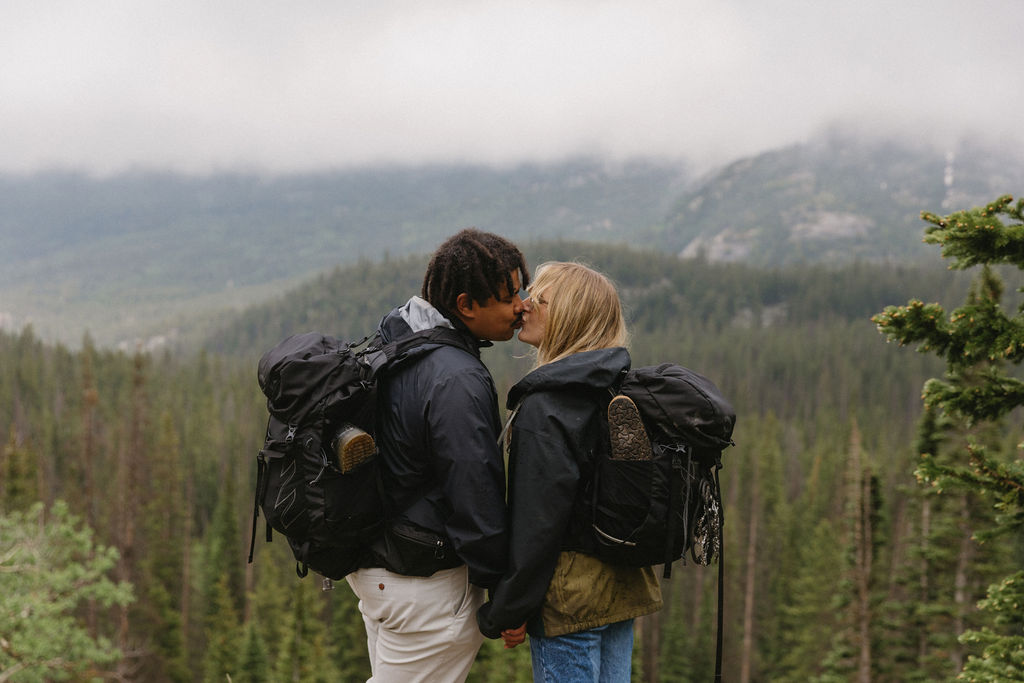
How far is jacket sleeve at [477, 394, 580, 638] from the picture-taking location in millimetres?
3486

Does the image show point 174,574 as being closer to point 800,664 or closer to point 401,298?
point 800,664

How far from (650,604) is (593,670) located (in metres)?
0.43

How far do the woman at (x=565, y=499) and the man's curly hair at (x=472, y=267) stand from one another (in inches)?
8.1

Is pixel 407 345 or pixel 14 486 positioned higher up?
pixel 407 345

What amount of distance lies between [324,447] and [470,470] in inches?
28.7

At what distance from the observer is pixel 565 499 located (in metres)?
3.50

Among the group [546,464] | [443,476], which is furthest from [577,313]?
[443,476]

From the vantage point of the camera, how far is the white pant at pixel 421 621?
379 cm

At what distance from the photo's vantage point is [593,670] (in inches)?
147

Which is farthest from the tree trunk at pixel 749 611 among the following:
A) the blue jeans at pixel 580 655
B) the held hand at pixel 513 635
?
the held hand at pixel 513 635

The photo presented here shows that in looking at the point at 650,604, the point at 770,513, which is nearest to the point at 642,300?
the point at 770,513

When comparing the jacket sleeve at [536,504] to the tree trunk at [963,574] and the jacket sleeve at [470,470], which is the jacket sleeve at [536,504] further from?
the tree trunk at [963,574]

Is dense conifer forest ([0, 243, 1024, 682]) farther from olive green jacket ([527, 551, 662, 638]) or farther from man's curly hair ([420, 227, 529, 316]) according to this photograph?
olive green jacket ([527, 551, 662, 638])

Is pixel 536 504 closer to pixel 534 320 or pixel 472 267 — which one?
pixel 534 320
